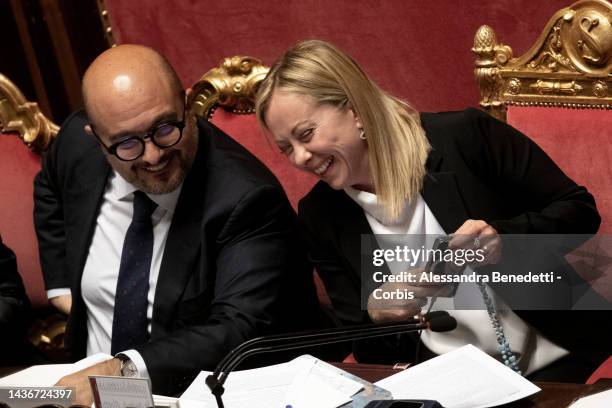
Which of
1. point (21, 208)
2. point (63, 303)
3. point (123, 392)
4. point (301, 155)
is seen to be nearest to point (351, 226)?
point (301, 155)

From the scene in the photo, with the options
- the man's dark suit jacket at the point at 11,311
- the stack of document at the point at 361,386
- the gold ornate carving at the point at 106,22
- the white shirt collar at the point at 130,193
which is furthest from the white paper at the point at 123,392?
the gold ornate carving at the point at 106,22

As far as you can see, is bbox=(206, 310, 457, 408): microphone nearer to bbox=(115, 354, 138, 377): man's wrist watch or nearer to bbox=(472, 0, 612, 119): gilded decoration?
bbox=(115, 354, 138, 377): man's wrist watch

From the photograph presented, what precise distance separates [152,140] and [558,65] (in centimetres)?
99

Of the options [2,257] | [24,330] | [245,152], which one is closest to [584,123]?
[245,152]

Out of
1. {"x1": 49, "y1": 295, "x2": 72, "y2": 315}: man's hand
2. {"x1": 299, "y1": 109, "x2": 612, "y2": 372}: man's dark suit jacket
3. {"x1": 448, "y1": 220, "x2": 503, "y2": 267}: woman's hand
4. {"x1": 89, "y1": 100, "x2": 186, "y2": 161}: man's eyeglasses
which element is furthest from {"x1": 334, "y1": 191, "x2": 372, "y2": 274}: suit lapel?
{"x1": 49, "y1": 295, "x2": 72, "y2": 315}: man's hand

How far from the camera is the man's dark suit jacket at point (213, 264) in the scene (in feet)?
6.96

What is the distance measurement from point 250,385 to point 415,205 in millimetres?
619

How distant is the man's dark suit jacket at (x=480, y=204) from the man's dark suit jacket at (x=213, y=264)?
115mm

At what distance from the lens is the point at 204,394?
5.89ft

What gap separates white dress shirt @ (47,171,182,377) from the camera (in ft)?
7.93

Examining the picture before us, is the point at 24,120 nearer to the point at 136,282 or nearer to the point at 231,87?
the point at 231,87

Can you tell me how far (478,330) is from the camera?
2057 mm

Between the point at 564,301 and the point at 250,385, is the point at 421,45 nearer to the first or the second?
the point at 564,301

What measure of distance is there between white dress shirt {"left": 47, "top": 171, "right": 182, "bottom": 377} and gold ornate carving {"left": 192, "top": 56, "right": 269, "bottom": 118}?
1.29 feet
